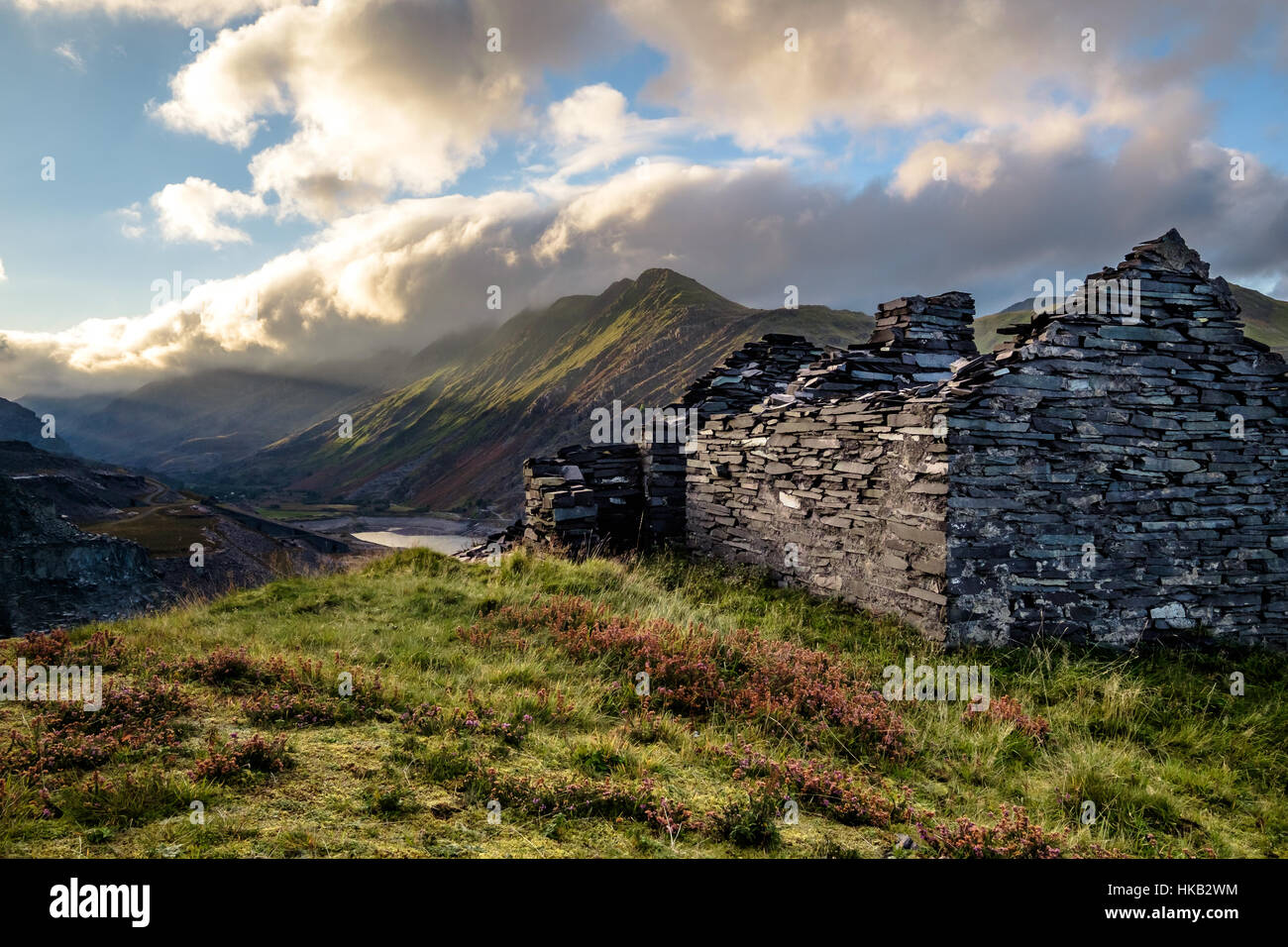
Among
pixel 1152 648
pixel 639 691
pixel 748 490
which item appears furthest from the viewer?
pixel 748 490

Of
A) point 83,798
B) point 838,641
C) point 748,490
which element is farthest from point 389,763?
point 748,490

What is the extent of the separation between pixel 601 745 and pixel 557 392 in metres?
140

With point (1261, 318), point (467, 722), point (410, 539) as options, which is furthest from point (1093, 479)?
point (1261, 318)

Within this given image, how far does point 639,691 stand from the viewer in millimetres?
6719

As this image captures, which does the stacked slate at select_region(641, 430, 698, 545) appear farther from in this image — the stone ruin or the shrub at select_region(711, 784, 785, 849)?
the shrub at select_region(711, 784, 785, 849)

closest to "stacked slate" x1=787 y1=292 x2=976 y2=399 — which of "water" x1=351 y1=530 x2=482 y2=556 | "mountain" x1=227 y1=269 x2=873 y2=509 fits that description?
"water" x1=351 y1=530 x2=482 y2=556

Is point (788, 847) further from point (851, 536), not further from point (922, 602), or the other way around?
point (851, 536)

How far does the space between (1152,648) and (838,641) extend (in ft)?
14.5

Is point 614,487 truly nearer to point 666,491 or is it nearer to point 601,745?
point 666,491
